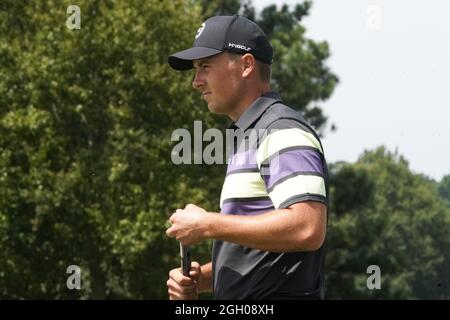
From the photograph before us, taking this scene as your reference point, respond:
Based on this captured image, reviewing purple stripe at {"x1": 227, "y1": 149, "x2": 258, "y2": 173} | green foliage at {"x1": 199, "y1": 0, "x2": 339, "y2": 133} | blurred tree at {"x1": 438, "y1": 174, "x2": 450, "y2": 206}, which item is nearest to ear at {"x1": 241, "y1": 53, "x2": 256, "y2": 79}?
purple stripe at {"x1": 227, "y1": 149, "x2": 258, "y2": 173}

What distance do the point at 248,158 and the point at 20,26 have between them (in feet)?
93.3

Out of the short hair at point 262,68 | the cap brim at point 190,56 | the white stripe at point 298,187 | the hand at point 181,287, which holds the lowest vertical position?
the hand at point 181,287

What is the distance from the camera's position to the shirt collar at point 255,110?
161 inches

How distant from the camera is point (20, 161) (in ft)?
96.0

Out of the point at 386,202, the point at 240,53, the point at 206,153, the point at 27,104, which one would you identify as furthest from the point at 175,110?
the point at 386,202

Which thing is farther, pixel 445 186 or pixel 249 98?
pixel 445 186

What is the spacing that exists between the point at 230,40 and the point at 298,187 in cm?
75

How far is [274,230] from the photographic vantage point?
3.72 m

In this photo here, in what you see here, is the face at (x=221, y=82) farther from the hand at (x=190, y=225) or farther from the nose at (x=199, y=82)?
the hand at (x=190, y=225)

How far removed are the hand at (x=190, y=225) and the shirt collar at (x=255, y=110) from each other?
43cm

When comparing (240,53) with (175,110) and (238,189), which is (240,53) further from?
(175,110)

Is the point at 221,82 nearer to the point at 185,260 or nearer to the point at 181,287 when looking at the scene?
the point at 185,260

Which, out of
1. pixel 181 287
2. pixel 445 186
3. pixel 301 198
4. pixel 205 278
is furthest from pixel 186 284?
pixel 445 186

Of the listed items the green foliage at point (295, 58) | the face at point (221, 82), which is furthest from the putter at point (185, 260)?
the green foliage at point (295, 58)
